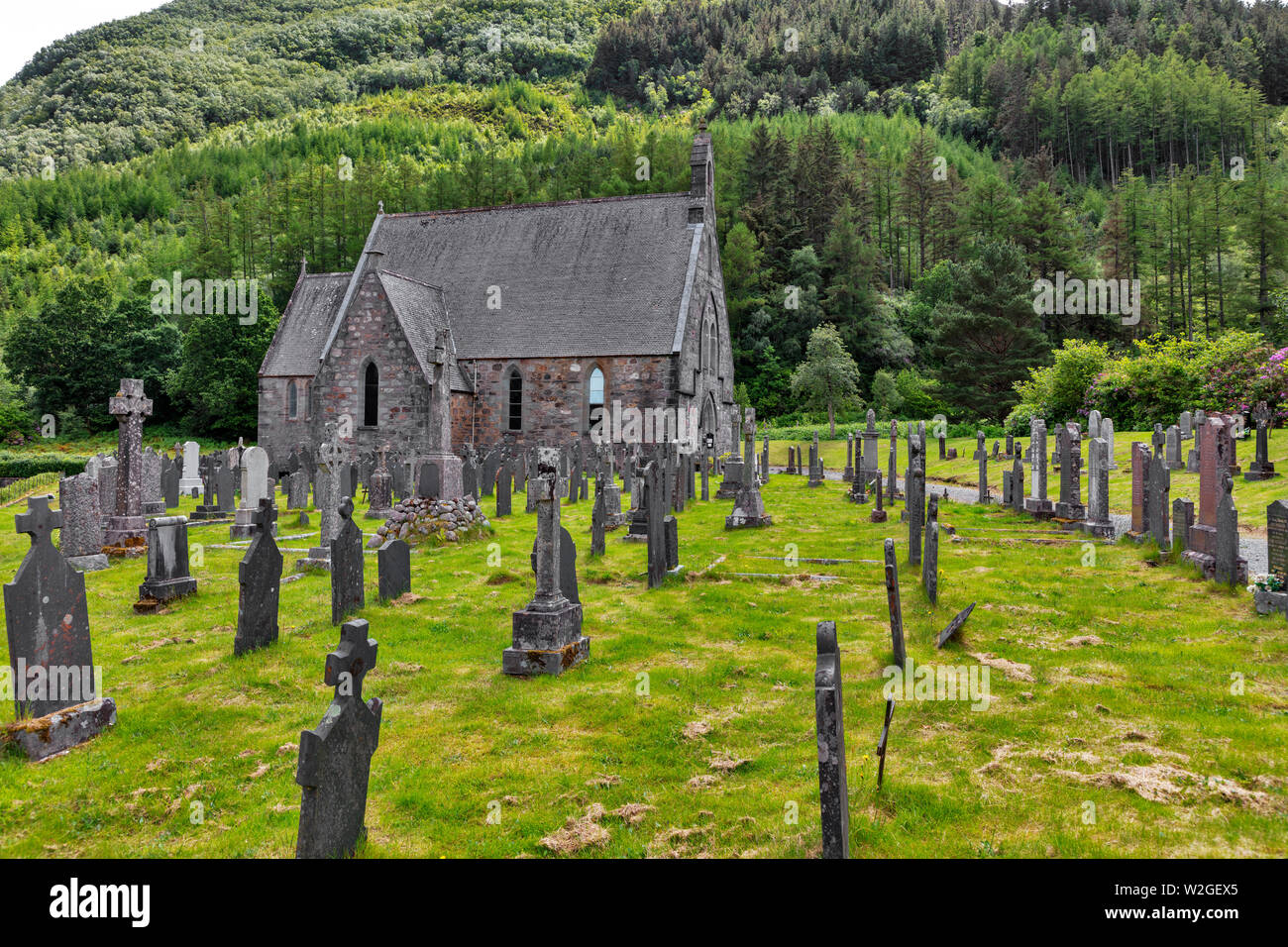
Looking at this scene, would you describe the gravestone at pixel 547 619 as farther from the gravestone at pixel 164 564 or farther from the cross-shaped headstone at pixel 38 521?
the gravestone at pixel 164 564

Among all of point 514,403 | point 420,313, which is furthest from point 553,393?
point 420,313

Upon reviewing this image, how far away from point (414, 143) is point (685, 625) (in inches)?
3689

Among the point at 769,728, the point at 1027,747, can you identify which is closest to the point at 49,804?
the point at 769,728

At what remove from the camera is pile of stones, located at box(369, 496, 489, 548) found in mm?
13828

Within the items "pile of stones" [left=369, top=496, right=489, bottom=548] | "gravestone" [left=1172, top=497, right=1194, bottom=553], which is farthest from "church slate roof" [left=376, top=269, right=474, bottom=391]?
"gravestone" [left=1172, top=497, right=1194, bottom=553]

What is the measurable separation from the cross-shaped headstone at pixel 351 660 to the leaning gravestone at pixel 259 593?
406 centimetres

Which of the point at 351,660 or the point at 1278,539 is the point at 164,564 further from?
the point at 1278,539

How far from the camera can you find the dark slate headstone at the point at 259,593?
7746mm

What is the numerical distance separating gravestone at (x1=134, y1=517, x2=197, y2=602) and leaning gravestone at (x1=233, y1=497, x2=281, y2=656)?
7.78 feet

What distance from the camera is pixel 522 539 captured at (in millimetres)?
14703

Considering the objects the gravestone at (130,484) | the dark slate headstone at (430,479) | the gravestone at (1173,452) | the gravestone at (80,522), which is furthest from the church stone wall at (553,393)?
the gravestone at (80,522)

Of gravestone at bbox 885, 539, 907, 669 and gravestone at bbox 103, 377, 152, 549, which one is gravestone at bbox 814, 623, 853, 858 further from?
gravestone at bbox 103, 377, 152, 549

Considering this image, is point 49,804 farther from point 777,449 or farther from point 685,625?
point 777,449

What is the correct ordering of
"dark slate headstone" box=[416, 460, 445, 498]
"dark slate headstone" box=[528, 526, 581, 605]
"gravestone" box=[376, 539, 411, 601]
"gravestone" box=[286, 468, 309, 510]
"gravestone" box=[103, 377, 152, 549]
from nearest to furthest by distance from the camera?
"dark slate headstone" box=[528, 526, 581, 605] < "gravestone" box=[376, 539, 411, 601] < "gravestone" box=[103, 377, 152, 549] < "dark slate headstone" box=[416, 460, 445, 498] < "gravestone" box=[286, 468, 309, 510]
